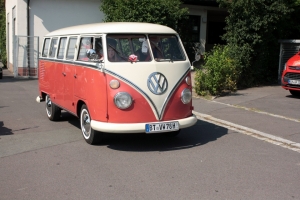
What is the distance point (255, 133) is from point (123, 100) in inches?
130

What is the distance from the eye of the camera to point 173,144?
7.90 metres

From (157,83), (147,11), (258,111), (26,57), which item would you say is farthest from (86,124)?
(26,57)

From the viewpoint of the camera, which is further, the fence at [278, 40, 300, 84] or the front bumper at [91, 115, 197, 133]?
the fence at [278, 40, 300, 84]

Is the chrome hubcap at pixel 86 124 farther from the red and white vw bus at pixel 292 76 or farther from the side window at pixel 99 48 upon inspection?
the red and white vw bus at pixel 292 76

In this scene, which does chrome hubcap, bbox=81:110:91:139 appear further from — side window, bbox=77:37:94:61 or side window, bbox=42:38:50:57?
side window, bbox=42:38:50:57

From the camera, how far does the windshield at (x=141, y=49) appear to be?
739cm

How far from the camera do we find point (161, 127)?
23.8 feet

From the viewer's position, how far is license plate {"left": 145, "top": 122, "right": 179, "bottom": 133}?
7.18 m

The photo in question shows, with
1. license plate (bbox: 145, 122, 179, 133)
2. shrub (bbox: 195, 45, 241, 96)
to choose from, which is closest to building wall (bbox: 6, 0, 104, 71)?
shrub (bbox: 195, 45, 241, 96)

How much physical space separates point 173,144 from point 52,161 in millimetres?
2292

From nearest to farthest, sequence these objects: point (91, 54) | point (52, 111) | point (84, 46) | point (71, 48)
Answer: point (91, 54) < point (84, 46) < point (71, 48) < point (52, 111)

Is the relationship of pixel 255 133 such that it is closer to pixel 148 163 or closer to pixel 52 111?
pixel 148 163

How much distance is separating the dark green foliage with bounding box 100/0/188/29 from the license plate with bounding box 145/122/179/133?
10.8 m

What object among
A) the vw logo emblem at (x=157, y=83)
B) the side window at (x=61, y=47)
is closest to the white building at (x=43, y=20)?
the side window at (x=61, y=47)
